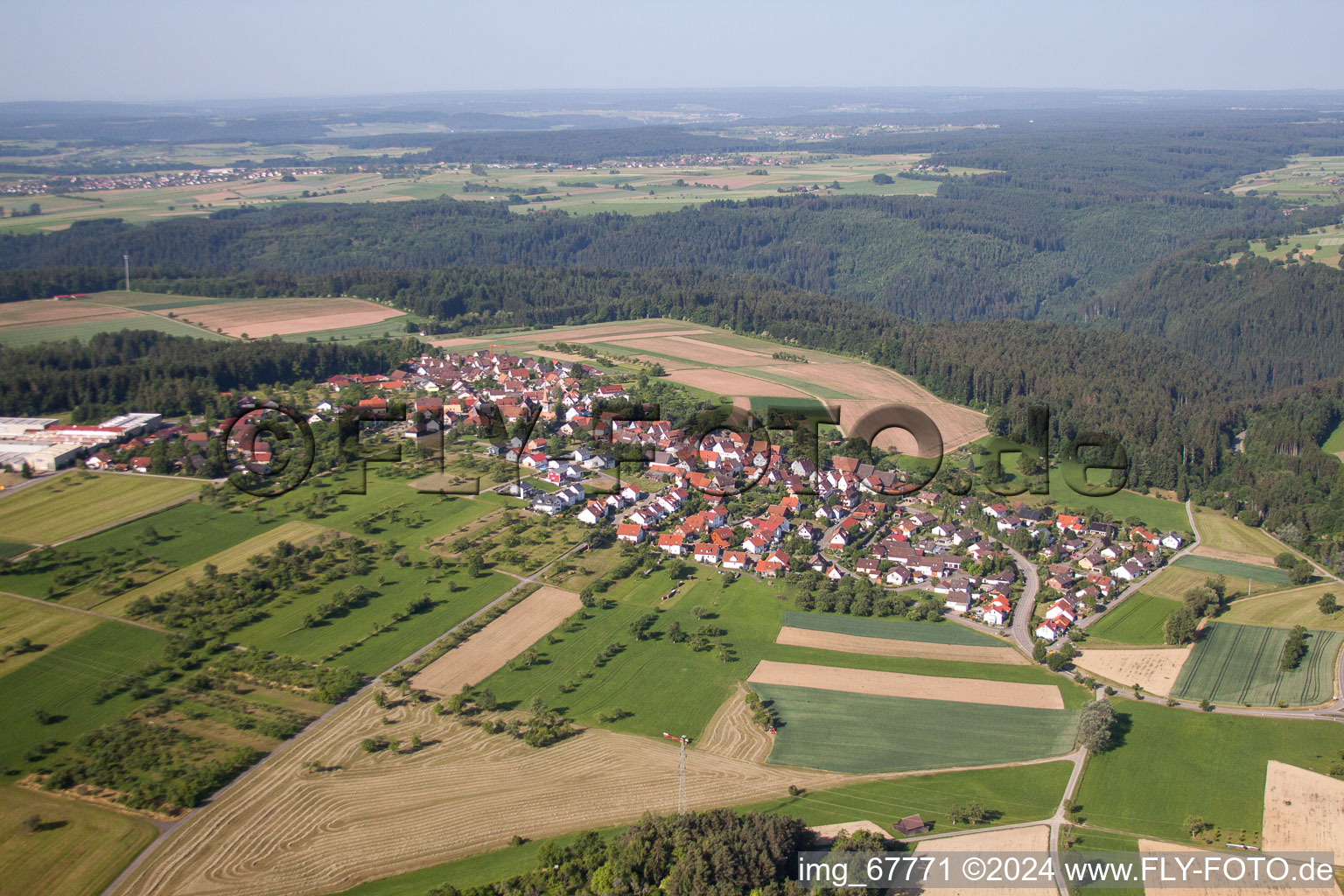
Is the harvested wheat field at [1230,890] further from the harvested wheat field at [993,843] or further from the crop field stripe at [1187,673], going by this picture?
the crop field stripe at [1187,673]

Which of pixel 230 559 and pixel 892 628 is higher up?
pixel 230 559

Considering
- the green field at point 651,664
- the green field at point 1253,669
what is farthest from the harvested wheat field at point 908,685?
the green field at point 1253,669

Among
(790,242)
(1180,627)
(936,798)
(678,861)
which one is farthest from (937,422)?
(790,242)

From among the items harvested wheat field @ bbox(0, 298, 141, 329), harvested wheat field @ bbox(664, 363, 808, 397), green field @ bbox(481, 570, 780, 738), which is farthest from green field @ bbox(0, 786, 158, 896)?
harvested wheat field @ bbox(0, 298, 141, 329)

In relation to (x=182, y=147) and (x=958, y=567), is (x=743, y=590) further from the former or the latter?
(x=182, y=147)

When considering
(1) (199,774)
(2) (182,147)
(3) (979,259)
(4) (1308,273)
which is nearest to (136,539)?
(1) (199,774)

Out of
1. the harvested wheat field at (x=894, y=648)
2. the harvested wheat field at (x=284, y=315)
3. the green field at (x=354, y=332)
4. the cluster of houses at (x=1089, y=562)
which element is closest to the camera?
the harvested wheat field at (x=894, y=648)

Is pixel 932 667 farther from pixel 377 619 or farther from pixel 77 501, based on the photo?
pixel 77 501
